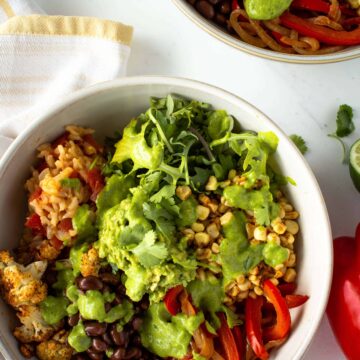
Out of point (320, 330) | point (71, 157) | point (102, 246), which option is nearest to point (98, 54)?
point (71, 157)

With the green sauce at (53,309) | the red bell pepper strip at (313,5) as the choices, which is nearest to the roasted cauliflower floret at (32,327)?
the green sauce at (53,309)

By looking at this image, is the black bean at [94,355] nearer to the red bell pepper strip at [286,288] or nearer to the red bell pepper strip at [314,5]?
the red bell pepper strip at [286,288]

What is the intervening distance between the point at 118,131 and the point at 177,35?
1.34 feet

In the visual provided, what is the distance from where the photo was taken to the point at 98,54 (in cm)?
221

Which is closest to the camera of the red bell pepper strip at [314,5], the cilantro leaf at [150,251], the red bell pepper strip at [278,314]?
the cilantro leaf at [150,251]

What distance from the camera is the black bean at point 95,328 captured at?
6.25ft

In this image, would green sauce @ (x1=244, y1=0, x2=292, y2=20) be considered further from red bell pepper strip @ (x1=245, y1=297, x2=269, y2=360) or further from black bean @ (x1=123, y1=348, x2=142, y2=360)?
black bean @ (x1=123, y1=348, x2=142, y2=360)

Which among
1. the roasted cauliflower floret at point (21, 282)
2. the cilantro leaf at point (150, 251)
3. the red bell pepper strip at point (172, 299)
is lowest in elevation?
the roasted cauliflower floret at point (21, 282)

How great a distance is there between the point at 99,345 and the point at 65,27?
3.31ft

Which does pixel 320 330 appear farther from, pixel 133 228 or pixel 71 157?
pixel 71 157

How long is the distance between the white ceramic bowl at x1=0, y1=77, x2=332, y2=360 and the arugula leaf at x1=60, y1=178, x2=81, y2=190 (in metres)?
0.15

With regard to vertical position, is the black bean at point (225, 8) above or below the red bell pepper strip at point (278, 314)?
above

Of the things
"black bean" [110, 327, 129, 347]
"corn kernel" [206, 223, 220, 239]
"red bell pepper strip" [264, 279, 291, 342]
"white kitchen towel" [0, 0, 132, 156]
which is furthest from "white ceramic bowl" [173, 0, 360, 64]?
"black bean" [110, 327, 129, 347]

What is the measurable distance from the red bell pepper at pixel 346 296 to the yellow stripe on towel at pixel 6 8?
1299 mm
